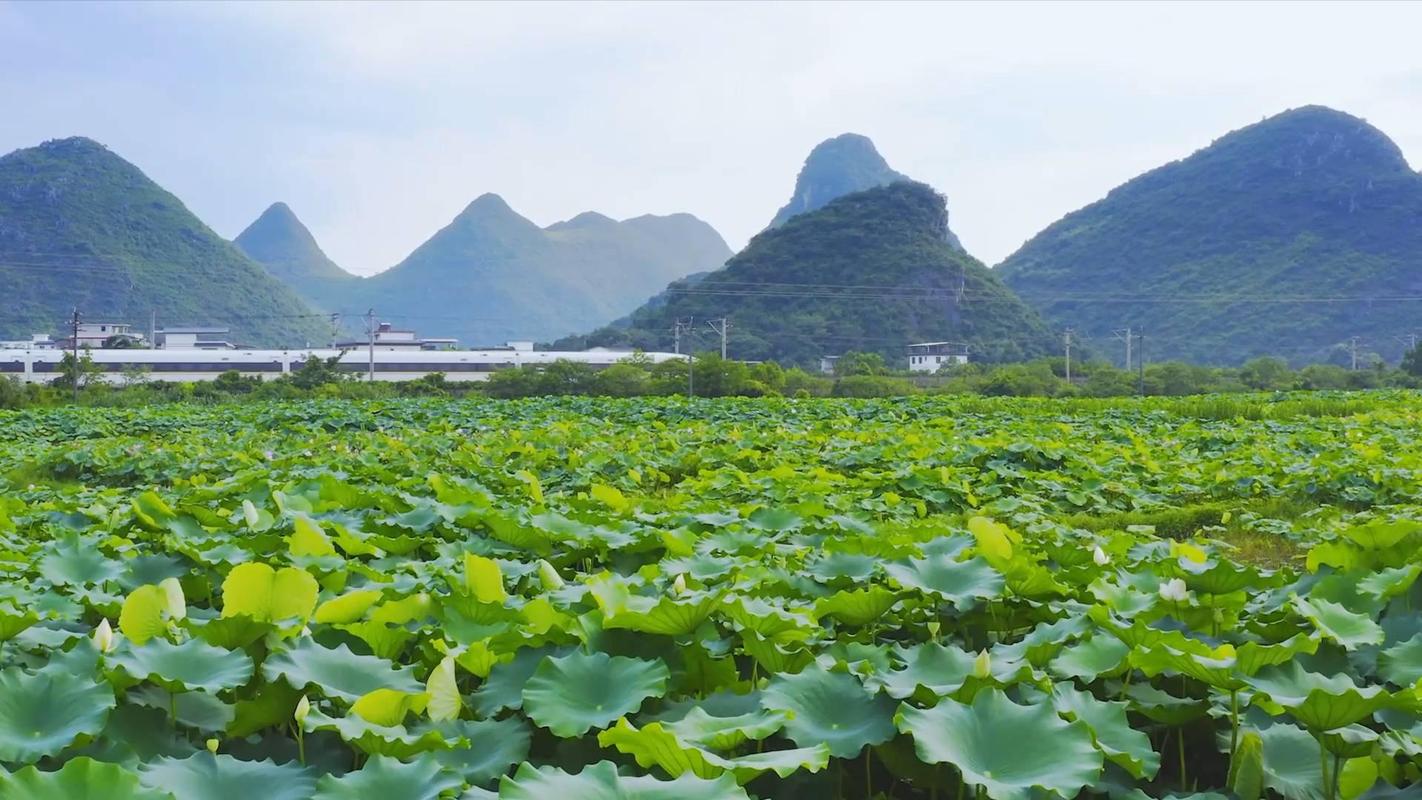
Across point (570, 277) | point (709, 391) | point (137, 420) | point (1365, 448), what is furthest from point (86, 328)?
point (570, 277)

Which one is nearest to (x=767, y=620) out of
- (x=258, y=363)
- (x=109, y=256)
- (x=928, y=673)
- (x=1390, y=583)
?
(x=928, y=673)

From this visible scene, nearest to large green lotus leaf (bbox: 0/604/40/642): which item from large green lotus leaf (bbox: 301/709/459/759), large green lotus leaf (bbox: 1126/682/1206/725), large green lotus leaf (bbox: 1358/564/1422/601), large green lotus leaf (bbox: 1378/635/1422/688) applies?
large green lotus leaf (bbox: 301/709/459/759)

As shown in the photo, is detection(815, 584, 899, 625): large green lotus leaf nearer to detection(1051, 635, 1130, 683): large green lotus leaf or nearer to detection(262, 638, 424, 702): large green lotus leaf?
detection(1051, 635, 1130, 683): large green lotus leaf

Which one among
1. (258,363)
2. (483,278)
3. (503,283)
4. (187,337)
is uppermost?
(483,278)

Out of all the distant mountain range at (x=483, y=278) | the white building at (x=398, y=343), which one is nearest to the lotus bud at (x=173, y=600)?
the white building at (x=398, y=343)

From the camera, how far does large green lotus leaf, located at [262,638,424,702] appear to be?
4.96ft

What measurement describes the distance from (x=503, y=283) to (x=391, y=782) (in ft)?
579

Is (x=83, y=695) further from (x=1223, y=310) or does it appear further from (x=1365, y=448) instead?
(x=1223, y=310)

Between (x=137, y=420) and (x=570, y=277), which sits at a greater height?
(x=570, y=277)

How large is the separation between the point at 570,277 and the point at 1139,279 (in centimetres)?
12137

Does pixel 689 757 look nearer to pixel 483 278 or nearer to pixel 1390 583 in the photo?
pixel 1390 583

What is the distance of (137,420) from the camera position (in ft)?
61.8

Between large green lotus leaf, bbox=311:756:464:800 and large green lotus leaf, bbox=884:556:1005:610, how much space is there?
1.02m

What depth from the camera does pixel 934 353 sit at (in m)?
61.9
